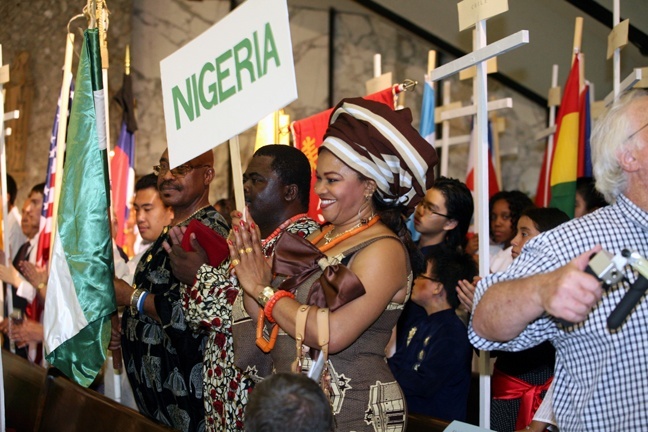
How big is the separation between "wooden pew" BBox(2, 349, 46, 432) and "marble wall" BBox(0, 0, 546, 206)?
9.90ft

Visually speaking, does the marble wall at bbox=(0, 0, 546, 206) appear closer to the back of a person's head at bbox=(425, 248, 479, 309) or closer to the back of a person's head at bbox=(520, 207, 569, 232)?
the back of a person's head at bbox=(425, 248, 479, 309)

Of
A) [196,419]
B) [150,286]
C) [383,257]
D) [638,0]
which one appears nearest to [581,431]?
[383,257]

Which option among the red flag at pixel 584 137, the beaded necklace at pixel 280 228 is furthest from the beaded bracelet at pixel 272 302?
the red flag at pixel 584 137

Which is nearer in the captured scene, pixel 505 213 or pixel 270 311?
pixel 270 311

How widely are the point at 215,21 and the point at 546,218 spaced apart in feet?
14.6

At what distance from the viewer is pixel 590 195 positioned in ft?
11.9

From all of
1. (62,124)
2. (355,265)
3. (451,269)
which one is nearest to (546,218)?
(451,269)

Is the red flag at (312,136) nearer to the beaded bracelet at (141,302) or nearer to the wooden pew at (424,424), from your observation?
the beaded bracelet at (141,302)

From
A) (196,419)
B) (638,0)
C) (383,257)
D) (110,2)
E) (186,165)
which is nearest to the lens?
(383,257)

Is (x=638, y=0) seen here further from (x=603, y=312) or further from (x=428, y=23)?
(x=603, y=312)

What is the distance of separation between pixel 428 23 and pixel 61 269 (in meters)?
4.58

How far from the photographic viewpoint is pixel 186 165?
3.00 meters

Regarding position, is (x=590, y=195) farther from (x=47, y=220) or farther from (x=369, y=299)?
(x=47, y=220)

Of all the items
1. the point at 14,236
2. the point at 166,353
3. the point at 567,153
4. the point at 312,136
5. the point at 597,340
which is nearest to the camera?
the point at 597,340
